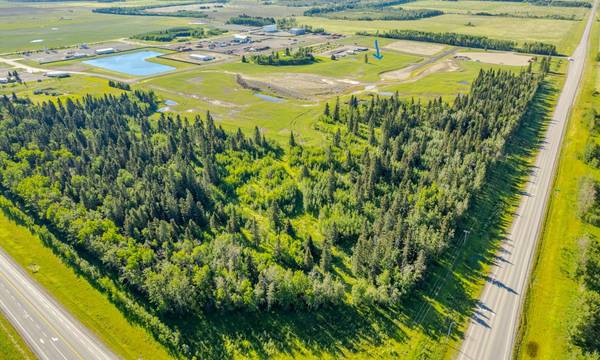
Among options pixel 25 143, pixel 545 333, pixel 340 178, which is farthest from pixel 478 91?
pixel 25 143

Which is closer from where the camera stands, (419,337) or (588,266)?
(419,337)

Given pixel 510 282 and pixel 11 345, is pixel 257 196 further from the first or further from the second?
pixel 510 282

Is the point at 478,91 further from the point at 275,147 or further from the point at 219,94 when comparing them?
the point at 219,94

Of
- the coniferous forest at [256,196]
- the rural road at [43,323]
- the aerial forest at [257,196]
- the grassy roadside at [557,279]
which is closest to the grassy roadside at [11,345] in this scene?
the rural road at [43,323]

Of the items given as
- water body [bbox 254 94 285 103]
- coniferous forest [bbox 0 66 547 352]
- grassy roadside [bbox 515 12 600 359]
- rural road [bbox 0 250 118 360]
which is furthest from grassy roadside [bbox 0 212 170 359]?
water body [bbox 254 94 285 103]

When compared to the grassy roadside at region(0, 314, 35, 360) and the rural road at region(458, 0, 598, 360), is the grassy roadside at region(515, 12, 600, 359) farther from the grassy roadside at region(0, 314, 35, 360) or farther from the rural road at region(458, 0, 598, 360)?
the grassy roadside at region(0, 314, 35, 360)

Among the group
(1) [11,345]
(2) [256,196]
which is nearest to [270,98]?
(2) [256,196]
